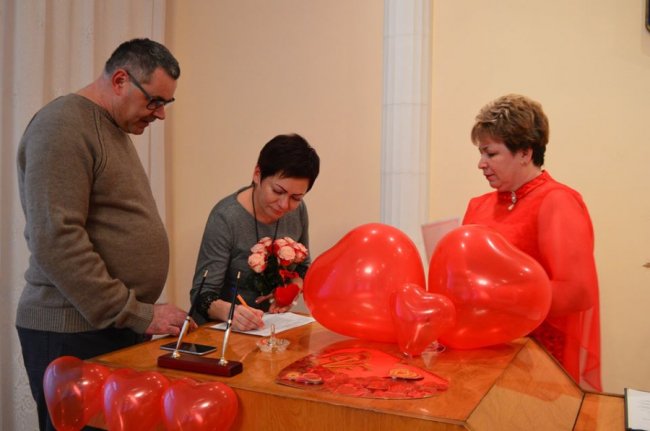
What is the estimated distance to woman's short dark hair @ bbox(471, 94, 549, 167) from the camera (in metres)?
1.97

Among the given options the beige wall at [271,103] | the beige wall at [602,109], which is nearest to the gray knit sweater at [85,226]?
the beige wall at [271,103]

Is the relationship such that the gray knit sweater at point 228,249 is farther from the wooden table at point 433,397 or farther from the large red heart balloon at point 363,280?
the large red heart balloon at point 363,280

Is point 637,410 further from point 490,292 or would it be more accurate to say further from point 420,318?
point 420,318

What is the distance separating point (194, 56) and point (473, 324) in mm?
3103

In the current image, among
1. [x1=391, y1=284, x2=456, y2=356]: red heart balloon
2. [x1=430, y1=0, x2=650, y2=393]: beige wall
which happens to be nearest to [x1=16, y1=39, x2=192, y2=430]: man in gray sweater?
[x1=391, y1=284, x2=456, y2=356]: red heart balloon

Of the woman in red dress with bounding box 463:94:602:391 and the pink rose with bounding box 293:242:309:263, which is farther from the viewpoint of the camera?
the pink rose with bounding box 293:242:309:263

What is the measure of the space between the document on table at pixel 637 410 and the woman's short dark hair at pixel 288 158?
49.4 inches

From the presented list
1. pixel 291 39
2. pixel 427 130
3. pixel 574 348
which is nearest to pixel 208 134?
pixel 291 39

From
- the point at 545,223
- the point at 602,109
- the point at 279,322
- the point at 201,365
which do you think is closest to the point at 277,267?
the point at 279,322

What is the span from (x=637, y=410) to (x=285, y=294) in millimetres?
1090

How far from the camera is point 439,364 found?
1.41 metres

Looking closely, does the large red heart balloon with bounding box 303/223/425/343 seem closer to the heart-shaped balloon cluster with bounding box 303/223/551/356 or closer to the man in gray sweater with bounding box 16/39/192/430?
the heart-shaped balloon cluster with bounding box 303/223/551/356

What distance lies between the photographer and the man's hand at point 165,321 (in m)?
1.70

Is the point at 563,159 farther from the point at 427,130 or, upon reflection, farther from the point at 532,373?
the point at 532,373
